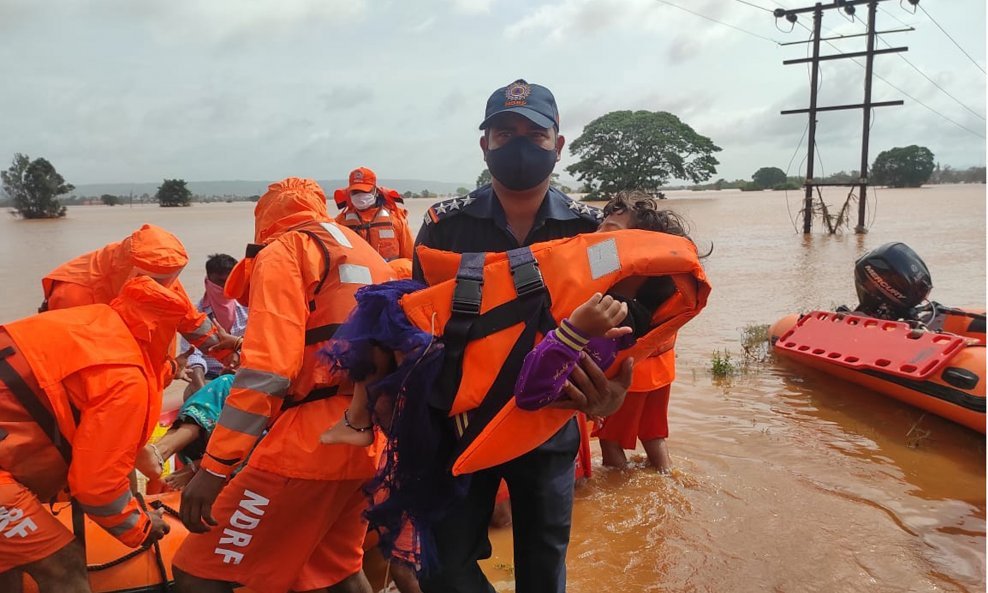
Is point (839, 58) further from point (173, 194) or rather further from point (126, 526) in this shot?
point (173, 194)

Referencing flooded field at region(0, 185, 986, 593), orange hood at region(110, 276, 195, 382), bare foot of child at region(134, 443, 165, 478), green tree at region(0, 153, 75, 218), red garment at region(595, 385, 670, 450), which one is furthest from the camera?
green tree at region(0, 153, 75, 218)

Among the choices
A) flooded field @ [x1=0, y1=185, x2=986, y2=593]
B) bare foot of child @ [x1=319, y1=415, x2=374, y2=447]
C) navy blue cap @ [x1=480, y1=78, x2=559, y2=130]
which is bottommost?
flooded field @ [x1=0, y1=185, x2=986, y2=593]

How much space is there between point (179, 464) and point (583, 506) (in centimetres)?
245

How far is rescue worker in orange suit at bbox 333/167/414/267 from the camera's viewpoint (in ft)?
22.7

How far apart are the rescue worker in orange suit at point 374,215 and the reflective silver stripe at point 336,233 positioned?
4.23 m

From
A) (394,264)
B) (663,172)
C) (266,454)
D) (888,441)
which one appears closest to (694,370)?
(888,441)

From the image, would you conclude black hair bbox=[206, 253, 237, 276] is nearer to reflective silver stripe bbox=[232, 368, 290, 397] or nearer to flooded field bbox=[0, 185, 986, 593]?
flooded field bbox=[0, 185, 986, 593]

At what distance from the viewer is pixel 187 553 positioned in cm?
234

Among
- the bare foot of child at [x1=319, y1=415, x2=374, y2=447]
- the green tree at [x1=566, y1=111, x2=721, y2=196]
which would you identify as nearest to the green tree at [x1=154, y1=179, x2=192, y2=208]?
the green tree at [x1=566, y1=111, x2=721, y2=196]

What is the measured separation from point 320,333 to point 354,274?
0.83 ft

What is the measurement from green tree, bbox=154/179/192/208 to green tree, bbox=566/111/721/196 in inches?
1297

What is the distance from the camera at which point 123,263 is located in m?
3.26

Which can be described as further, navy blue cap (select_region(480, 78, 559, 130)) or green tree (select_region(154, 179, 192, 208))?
green tree (select_region(154, 179, 192, 208))

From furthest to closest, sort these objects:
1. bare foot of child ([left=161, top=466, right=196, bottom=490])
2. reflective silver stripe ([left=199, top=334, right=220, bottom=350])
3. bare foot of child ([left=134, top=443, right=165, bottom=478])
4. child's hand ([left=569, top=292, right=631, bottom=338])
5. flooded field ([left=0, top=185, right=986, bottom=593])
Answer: bare foot of child ([left=161, top=466, right=196, bottom=490])
reflective silver stripe ([left=199, top=334, right=220, bottom=350])
flooded field ([left=0, top=185, right=986, bottom=593])
bare foot of child ([left=134, top=443, right=165, bottom=478])
child's hand ([left=569, top=292, right=631, bottom=338])
